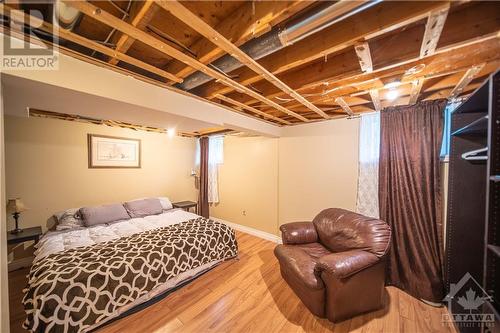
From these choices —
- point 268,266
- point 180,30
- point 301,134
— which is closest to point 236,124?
point 301,134

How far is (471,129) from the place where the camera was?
1.69 metres

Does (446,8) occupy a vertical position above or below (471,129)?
above

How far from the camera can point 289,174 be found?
3590 millimetres

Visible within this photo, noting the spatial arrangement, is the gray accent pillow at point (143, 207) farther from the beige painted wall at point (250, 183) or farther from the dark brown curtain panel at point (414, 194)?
the dark brown curtain panel at point (414, 194)

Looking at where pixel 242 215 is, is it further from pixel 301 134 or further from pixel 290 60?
pixel 290 60

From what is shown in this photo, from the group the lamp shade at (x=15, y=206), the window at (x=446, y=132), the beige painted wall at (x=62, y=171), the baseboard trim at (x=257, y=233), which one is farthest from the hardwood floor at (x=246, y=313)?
the window at (x=446, y=132)

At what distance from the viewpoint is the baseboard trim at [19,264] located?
2643 mm

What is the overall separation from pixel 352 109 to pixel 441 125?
0.98 metres

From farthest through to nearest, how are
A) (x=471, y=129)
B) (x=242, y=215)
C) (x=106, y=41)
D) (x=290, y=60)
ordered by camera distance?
(x=242, y=215), (x=471, y=129), (x=290, y=60), (x=106, y=41)

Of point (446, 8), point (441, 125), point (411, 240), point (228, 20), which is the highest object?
point (228, 20)

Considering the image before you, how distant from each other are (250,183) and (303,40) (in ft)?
10.4

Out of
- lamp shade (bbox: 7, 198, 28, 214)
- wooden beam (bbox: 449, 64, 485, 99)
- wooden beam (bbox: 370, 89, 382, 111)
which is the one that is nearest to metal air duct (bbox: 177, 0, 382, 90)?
wooden beam (bbox: 370, 89, 382, 111)

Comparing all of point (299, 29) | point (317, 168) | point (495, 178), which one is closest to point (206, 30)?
point (299, 29)

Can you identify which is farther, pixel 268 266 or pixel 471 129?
pixel 268 266
